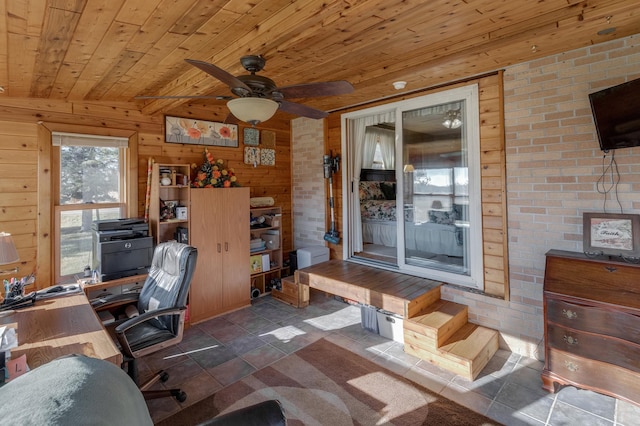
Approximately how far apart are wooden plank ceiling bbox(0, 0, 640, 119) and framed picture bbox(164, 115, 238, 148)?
838 mm

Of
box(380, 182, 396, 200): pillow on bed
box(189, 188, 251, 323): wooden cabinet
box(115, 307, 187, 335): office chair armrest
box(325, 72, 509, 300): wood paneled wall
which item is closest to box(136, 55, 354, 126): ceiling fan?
box(115, 307, 187, 335): office chair armrest

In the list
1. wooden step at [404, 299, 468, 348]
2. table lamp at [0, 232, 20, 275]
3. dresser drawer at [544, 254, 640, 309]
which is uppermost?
table lamp at [0, 232, 20, 275]

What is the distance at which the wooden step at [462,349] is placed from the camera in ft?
8.79

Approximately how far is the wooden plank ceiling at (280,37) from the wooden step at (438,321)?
237 centimetres

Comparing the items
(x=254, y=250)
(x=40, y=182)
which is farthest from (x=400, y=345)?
(x=40, y=182)

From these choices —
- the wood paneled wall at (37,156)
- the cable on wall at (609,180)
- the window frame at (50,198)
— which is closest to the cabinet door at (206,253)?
the wood paneled wall at (37,156)

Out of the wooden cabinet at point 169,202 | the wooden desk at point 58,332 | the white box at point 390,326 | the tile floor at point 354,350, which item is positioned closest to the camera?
the wooden desk at point 58,332

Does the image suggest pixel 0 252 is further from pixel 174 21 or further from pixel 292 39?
pixel 292 39

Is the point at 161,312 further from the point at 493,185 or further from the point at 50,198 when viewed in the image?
the point at 493,185

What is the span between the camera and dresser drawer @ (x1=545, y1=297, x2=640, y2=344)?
2.16 meters

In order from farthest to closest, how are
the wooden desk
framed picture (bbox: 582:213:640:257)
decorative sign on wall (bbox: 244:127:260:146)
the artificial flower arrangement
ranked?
decorative sign on wall (bbox: 244:127:260:146) < the artificial flower arrangement < framed picture (bbox: 582:213:640:257) < the wooden desk

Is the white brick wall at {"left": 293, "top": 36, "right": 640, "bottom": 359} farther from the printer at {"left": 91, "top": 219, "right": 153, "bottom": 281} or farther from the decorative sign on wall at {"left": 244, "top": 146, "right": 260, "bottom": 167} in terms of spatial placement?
the printer at {"left": 91, "top": 219, "right": 153, "bottom": 281}

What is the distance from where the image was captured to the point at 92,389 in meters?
0.73

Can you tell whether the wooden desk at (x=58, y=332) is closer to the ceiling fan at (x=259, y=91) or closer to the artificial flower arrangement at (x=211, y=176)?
the ceiling fan at (x=259, y=91)
